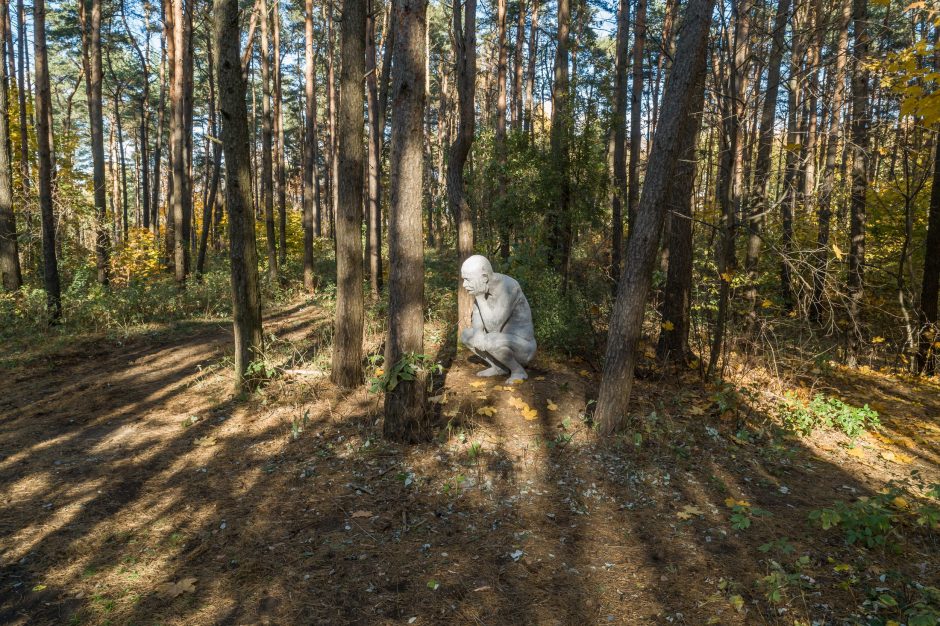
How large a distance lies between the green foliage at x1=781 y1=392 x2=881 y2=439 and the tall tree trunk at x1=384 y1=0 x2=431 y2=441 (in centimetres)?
427

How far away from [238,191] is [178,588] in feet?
14.3

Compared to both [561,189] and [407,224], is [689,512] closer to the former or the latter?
[407,224]

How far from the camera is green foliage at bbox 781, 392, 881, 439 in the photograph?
5.40 m

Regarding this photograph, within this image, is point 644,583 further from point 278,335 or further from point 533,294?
point 278,335

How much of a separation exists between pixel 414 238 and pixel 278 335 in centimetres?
595

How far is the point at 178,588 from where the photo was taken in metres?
3.09

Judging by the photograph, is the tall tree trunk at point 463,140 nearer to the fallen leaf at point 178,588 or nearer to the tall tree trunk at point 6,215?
the fallen leaf at point 178,588

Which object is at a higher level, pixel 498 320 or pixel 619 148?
pixel 619 148

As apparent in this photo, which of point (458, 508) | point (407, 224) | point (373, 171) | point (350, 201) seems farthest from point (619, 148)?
point (458, 508)

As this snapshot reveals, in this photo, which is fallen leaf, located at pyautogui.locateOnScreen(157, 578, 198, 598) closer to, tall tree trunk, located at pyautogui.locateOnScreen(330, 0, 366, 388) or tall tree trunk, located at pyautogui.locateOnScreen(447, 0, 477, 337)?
tall tree trunk, located at pyautogui.locateOnScreen(330, 0, 366, 388)

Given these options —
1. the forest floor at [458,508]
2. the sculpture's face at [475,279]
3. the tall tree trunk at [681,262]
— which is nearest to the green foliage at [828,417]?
the forest floor at [458,508]

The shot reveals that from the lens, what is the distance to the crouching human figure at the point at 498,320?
584 centimetres

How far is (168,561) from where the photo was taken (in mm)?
3377

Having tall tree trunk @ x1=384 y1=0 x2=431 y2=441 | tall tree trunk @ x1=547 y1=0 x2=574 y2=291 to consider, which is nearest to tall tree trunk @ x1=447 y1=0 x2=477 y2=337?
tall tree trunk @ x1=384 y1=0 x2=431 y2=441
